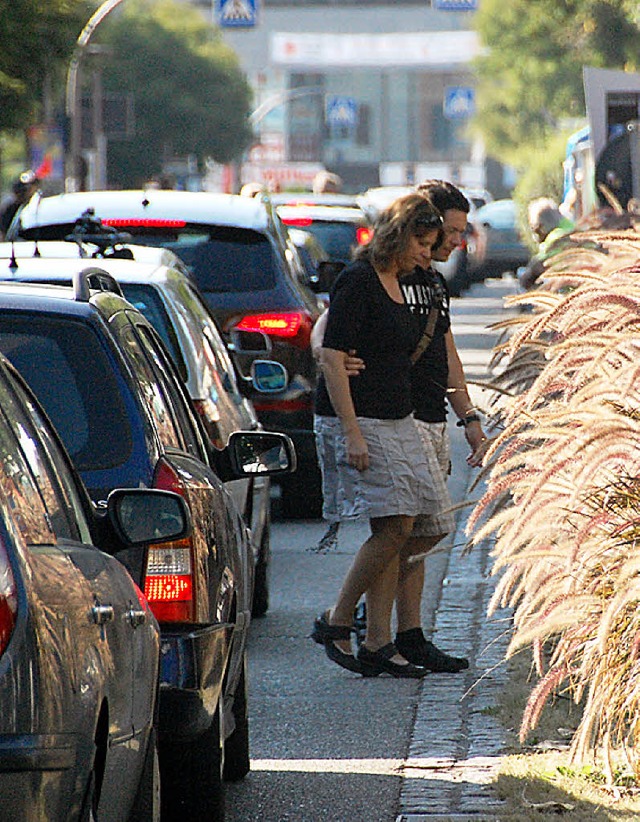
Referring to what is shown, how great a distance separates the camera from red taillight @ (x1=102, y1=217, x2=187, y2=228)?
10.5 metres

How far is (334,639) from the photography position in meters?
7.62

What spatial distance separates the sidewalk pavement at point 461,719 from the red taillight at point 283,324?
176cm

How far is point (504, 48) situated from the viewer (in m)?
67.0

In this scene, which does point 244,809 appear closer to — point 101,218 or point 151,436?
point 151,436

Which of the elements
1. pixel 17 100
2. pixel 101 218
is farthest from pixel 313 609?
pixel 17 100

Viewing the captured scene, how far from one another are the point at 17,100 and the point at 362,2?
294ft

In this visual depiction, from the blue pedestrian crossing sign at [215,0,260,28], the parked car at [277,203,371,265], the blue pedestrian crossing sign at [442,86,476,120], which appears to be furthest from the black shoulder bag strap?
the blue pedestrian crossing sign at [442,86,476,120]

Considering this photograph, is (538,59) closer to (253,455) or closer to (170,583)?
(253,455)

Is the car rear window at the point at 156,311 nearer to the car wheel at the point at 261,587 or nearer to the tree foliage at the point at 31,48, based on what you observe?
the car wheel at the point at 261,587

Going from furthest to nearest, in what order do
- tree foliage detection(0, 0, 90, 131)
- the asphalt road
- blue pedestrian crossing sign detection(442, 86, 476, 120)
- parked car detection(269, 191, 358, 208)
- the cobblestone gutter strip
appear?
blue pedestrian crossing sign detection(442, 86, 476, 120), parked car detection(269, 191, 358, 208), tree foliage detection(0, 0, 90, 131), the asphalt road, the cobblestone gutter strip

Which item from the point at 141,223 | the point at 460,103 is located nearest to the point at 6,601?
the point at 141,223

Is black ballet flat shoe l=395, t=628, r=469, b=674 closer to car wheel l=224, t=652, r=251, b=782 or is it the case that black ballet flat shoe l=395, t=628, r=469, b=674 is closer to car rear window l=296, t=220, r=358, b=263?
car wheel l=224, t=652, r=251, b=782

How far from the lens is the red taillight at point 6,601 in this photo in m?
2.81

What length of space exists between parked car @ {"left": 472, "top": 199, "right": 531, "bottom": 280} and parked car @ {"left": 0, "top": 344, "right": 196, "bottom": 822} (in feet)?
114
